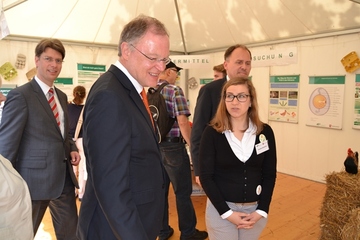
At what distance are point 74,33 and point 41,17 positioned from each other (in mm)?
661

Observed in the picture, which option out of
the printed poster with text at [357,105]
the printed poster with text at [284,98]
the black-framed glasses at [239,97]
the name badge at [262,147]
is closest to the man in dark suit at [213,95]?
the black-framed glasses at [239,97]

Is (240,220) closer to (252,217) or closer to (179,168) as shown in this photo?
(252,217)

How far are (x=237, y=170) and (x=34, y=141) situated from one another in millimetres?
1295

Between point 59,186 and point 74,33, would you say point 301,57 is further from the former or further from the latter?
point 59,186

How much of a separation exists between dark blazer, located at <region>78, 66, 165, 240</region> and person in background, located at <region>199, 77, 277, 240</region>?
0.58m

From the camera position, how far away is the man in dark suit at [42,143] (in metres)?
1.73

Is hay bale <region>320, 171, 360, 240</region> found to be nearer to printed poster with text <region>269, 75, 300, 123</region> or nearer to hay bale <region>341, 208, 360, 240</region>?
hay bale <region>341, 208, 360, 240</region>

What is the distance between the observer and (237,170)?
5.27 feet

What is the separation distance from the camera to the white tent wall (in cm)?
416

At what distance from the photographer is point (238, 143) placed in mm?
1631

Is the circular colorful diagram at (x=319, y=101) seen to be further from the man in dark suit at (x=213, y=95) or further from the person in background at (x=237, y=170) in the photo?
the person in background at (x=237, y=170)

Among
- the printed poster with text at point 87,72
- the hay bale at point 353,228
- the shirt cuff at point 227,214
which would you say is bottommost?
Result: the hay bale at point 353,228

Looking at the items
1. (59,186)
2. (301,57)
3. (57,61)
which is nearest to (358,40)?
(301,57)

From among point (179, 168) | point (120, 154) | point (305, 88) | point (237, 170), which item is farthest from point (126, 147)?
point (305, 88)
